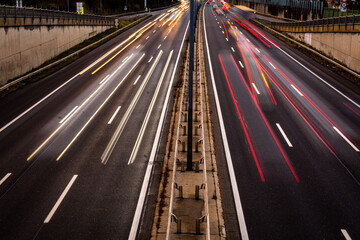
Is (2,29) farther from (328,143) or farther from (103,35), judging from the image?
(103,35)

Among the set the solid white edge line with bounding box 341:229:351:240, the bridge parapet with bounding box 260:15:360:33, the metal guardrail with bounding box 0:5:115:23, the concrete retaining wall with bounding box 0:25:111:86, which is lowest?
the solid white edge line with bounding box 341:229:351:240

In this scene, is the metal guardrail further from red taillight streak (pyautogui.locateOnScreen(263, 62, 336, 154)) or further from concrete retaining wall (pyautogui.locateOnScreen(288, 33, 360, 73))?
concrete retaining wall (pyautogui.locateOnScreen(288, 33, 360, 73))

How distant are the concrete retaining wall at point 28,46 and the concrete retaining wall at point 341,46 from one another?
93.0 feet

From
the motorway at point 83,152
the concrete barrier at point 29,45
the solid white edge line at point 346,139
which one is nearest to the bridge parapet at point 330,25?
the solid white edge line at point 346,139

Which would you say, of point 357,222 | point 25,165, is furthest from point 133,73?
point 357,222

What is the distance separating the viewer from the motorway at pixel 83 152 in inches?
447

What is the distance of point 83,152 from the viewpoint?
54.7 ft

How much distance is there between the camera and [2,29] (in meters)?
26.6

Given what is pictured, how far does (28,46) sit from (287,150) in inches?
995

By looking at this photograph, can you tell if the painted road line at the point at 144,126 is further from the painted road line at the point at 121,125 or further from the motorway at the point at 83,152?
the painted road line at the point at 121,125

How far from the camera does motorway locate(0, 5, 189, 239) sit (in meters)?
11.4

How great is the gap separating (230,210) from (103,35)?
156ft

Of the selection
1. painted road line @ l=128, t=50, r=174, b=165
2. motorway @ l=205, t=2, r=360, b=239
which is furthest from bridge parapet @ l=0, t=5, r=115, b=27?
motorway @ l=205, t=2, r=360, b=239

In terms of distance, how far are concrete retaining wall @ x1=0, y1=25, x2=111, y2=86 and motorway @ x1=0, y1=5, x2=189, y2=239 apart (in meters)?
2.18
